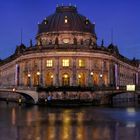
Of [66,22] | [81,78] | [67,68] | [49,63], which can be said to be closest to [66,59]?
[67,68]

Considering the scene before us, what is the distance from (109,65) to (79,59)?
10.3 metres

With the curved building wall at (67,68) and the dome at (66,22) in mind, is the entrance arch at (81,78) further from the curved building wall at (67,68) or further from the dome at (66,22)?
the dome at (66,22)

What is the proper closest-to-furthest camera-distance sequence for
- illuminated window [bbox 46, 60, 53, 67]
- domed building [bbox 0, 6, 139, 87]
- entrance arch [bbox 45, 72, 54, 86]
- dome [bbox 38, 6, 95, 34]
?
domed building [bbox 0, 6, 139, 87], illuminated window [bbox 46, 60, 53, 67], entrance arch [bbox 45, 72, 54, 86], dome [bbox 38, 6, 95, 34]

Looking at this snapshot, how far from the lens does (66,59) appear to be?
106 m

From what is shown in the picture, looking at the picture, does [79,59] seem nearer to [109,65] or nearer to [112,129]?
[109,65]

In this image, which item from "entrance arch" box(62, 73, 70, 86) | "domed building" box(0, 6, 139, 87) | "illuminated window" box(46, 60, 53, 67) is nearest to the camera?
"domed building" box(0, 6, 139, 87)

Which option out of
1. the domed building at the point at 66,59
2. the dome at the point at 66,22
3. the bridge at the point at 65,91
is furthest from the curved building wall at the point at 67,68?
the dome at the point at 66,22

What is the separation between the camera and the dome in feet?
401

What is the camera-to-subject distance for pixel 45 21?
12456 cm

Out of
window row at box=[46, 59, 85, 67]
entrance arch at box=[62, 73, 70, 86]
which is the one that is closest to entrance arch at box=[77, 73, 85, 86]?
window row at box=[46, 59, 85, 67]

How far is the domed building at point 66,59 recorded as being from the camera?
105 m

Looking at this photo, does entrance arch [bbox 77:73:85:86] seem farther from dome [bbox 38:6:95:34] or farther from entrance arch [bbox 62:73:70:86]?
dome [bbox 38:6:95:34]

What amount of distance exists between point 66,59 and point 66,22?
20049 mm

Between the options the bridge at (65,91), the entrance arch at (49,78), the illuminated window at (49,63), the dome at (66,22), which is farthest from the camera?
the dome at (66,22)
